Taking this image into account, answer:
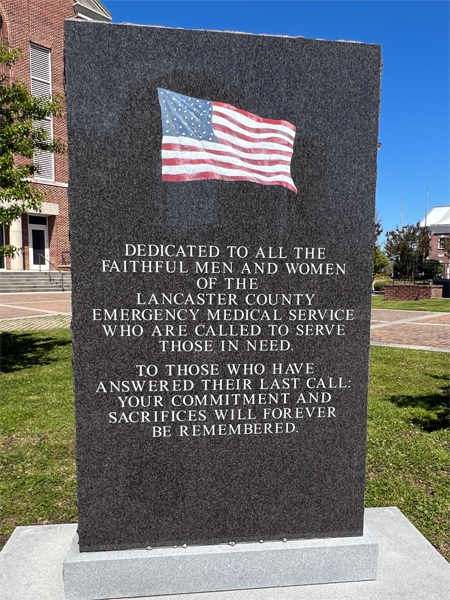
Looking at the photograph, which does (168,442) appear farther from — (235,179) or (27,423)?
(27,423)

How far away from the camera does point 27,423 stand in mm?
5707

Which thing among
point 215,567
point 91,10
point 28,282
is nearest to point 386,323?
point 215,567

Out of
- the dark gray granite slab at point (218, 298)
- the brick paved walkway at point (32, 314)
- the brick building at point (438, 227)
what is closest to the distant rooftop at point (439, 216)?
the brick building at point (438, 227)

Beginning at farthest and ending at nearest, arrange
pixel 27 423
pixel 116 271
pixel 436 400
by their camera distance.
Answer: pixel 436 400
pixel 27 423
pixel 116 271

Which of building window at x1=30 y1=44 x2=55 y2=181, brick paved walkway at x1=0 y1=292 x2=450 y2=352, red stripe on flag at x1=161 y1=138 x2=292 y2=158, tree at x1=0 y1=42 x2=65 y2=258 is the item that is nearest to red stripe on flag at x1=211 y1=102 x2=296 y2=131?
red stripe on flag at x1=161 y1=138 x2=292 y2=158

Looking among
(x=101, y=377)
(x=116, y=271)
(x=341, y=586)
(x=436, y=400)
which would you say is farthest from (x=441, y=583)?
(x=436, y=400)

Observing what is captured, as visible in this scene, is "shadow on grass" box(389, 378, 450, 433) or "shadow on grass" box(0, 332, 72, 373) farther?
"shadow on grass" box(0, 332, 72, 373)

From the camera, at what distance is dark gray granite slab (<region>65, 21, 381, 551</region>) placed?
256 centimetres

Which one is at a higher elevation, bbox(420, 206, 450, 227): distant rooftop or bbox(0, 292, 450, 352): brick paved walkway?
bbox(420, 206, 450, 227): distant rooftop

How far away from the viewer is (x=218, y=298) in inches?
107

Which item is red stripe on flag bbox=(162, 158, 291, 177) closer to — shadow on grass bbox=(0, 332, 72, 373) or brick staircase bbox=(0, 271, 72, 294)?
shadow on grass bbox=(0, 332, 72, 373)

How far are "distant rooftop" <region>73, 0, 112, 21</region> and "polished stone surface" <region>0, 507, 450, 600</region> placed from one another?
108 feet

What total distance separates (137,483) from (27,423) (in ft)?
11.5

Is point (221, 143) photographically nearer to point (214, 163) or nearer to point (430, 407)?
point (214, 163)
